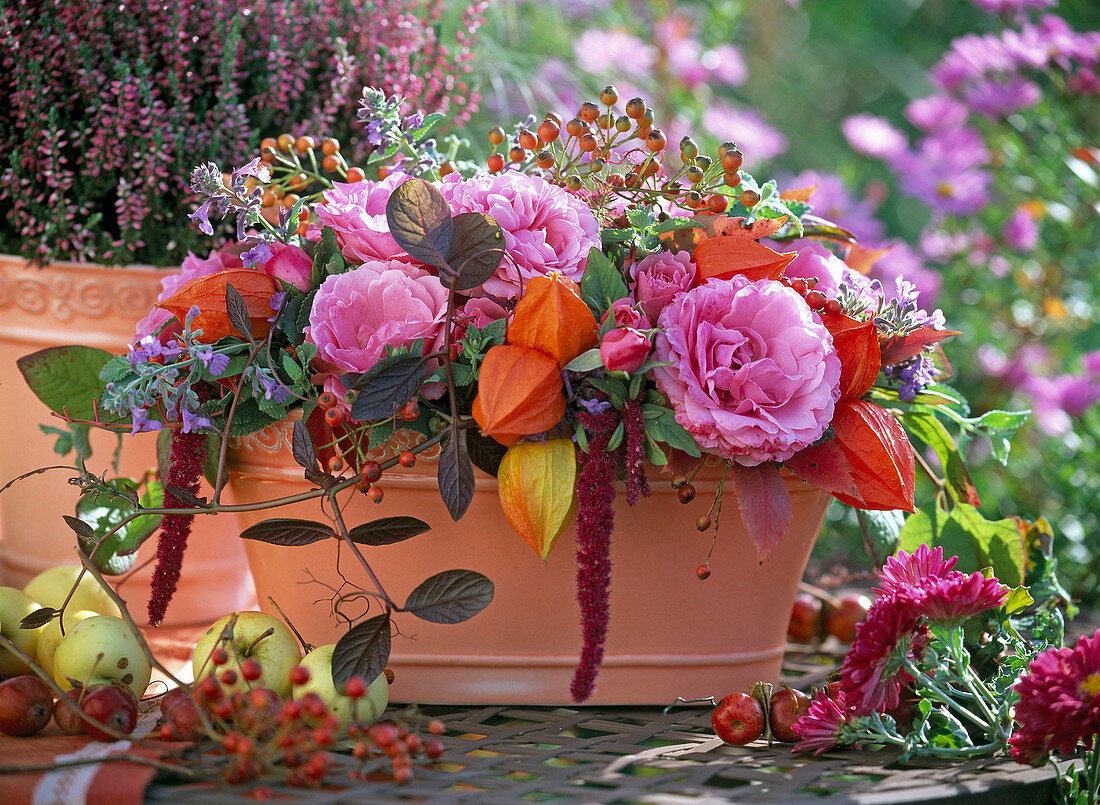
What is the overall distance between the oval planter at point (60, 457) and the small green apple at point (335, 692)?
0.93ft

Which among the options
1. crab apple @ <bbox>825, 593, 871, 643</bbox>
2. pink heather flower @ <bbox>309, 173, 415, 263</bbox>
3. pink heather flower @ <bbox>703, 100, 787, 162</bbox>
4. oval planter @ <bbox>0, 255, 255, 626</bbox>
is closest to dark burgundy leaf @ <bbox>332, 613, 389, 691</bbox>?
pink heather flower @ <bbox>309, 173, 415, 263</bbox>

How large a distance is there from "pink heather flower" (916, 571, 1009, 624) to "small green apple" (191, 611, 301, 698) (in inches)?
14.5

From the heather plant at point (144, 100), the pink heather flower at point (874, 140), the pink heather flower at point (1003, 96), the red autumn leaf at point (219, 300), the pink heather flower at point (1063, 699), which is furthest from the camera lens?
the pink heather flower at point (874, 140)

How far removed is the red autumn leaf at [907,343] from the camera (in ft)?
1.97

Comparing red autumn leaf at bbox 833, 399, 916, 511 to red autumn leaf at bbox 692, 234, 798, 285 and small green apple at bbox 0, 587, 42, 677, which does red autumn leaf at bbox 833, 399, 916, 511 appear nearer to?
red autumn leaf at bbox 692, 234, 798, 285

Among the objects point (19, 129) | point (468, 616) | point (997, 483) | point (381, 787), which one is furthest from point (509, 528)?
point (997, 483)

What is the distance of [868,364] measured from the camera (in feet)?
1.84

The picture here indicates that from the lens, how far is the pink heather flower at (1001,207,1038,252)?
4.55 ft

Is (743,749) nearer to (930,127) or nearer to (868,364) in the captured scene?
(868,364)

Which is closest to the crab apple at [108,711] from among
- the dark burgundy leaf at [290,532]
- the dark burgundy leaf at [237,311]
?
the dark burgundy leaf at [290,532]

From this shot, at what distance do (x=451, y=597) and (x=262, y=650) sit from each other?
13 cm

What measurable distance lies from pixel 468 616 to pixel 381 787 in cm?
11

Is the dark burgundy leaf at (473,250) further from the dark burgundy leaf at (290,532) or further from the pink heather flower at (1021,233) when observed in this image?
the pink heather flower at (1021,233)

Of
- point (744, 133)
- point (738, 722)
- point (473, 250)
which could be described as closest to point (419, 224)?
point (473, 250)
